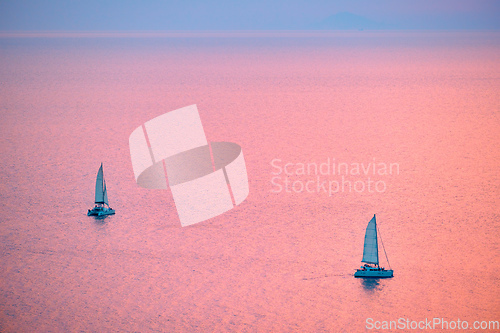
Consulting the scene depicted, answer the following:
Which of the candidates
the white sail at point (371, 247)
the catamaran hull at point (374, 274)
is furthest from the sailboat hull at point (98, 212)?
the white sail at point (371, 247)

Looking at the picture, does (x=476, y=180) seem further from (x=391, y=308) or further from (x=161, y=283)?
(x=161, y=283)

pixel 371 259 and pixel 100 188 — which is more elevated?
pixel 100 188

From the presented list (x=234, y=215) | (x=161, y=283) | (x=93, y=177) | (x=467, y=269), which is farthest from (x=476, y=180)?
(x=93, y=177)

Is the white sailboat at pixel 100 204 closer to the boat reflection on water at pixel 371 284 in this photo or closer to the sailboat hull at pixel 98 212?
the sailboat hull at pixel 98 212

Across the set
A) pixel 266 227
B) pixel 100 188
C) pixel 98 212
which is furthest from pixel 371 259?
pixel 98 212

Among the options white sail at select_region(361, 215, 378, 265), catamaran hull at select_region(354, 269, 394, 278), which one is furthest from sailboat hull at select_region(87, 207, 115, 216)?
white sail at select_region(361, 215, 378, 265)

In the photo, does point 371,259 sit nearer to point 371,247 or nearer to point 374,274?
point 371,247
